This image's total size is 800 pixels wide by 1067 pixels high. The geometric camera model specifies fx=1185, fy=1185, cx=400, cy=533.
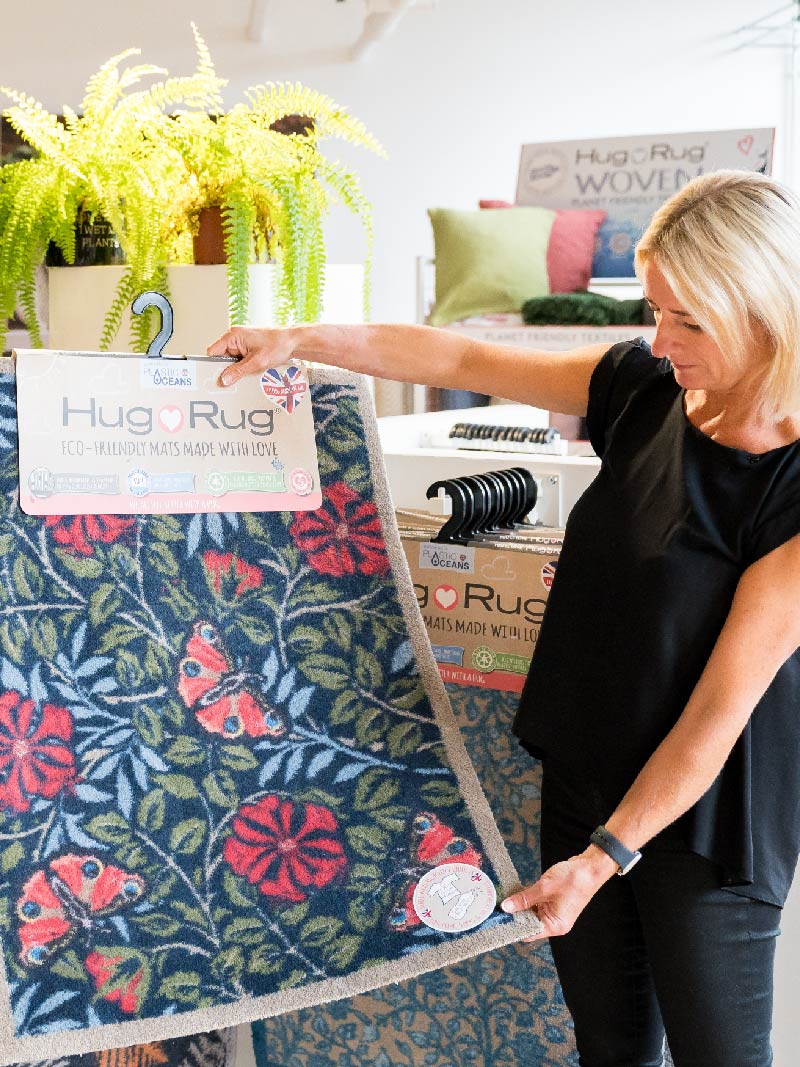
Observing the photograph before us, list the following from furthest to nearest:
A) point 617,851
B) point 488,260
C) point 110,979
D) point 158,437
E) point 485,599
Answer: point 488,260, point 485,599, point 158,437, point 617,851, point 110,979

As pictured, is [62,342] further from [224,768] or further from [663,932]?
[663,932]

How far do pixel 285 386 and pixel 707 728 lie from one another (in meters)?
0.65

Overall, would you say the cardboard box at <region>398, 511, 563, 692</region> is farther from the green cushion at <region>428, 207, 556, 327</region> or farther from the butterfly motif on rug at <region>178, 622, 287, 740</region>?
the green cushion at <region>428, 207, 556, 327</region>

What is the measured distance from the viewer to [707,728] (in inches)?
47.9

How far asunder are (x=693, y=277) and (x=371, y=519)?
1.65ft

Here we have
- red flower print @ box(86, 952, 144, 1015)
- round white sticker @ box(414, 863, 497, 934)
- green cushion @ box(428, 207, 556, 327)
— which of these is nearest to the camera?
red flower print @ box(86, 952, 144, 1015)

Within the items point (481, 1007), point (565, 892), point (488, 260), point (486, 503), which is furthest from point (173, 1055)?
point (488, 260)

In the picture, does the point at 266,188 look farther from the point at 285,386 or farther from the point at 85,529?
the point at 85,529

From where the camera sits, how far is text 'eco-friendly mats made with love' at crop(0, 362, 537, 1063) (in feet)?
3.80

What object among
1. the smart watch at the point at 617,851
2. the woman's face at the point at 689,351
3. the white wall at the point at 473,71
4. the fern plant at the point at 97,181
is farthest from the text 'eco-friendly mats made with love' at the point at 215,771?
the white wall at the point at 473,71

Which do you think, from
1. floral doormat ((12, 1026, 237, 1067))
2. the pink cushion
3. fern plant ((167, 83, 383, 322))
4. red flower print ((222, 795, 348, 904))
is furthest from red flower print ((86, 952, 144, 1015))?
the pink cushion

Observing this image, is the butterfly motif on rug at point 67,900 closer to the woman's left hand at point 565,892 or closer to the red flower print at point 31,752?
the red flower print at point 31,752

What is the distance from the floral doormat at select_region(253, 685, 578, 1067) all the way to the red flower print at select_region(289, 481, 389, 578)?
0.32 meters

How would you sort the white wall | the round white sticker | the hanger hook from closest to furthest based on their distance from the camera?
1. the round white sticker
2. the hanger hook
3. the white wall
